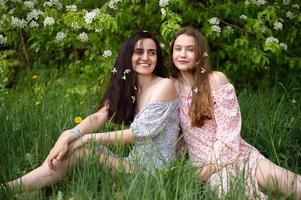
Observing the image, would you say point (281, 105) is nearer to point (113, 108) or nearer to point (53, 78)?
point (113, 108)

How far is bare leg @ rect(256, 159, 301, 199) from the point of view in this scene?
2.48 metres

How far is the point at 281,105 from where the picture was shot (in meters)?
4.12

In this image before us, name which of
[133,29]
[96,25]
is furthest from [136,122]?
[133,29]

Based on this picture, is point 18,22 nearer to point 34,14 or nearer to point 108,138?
point 34,14

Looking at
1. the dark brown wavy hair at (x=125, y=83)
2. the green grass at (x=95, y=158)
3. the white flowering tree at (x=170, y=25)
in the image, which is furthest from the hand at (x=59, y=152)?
the white flowering tree at (x=170, y=25)

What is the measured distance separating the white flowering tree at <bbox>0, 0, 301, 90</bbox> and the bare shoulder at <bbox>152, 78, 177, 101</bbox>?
0.97 metres

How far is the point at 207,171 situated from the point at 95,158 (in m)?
0.58

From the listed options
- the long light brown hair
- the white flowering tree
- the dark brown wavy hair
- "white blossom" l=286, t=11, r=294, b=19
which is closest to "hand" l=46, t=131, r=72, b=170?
the dark brown wavy hair

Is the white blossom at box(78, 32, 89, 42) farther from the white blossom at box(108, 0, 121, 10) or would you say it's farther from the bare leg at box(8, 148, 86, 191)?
the bare leg at box(8, 148, 86, 191)

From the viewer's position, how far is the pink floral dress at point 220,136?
285 cm

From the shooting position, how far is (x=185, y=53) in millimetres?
3031

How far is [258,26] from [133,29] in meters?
1.27

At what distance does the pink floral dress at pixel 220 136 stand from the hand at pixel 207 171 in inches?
1.1

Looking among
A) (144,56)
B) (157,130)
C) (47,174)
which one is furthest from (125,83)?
(47,174)
